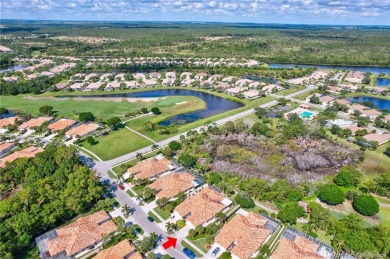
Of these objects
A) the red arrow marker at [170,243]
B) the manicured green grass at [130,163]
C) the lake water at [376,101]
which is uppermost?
the lake water at [376,101]

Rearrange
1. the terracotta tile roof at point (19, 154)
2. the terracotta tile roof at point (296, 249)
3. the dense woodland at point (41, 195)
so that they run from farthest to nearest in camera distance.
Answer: the terracotta tile roof at point (19, 154) < the dense woodland at point (41, 195) < the terracotta tile roof at point (296, 249)

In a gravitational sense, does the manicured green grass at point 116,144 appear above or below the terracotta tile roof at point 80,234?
below

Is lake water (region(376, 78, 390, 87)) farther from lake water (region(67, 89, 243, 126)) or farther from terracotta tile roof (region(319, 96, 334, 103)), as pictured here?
lake water (region(67, 89, 243, 126))

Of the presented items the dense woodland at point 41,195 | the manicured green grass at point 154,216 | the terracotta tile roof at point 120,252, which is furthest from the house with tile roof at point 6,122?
the terracotta tile roof at point 120,252

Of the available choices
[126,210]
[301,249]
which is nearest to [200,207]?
[126,210]

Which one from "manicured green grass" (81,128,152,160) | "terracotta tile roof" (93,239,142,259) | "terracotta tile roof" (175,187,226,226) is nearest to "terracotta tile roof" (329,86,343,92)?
"manicured green grass" (81,128,152,160)

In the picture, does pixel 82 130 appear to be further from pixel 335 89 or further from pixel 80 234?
pixel 335 89

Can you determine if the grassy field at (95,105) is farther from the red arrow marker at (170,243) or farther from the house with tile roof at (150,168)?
the red arrow marker at (170,243)

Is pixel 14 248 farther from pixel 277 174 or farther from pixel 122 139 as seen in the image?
pixel 277 174
